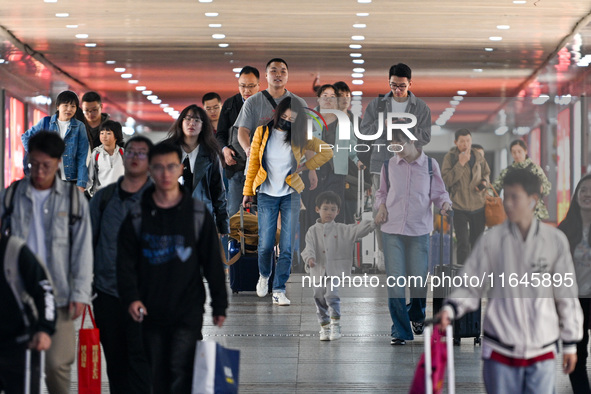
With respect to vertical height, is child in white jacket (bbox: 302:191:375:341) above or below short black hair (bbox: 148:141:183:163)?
below

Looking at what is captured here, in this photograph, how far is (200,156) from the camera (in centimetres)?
789

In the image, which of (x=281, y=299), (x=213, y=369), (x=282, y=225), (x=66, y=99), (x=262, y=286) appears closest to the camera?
(x=213, y=369)

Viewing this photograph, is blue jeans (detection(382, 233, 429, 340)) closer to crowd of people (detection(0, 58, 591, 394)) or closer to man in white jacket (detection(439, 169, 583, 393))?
crowd of people (detection(0, 58, 591, 394))

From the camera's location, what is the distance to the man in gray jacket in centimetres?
507

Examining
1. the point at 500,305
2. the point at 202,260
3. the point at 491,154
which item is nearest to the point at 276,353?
the point at 491,154

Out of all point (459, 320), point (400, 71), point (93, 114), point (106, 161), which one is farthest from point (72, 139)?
point (459, 320)

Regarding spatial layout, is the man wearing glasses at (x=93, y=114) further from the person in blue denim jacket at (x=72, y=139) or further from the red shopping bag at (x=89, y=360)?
the red shopping bag at (x=89, y=360)

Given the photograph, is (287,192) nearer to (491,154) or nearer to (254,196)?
(254,196)

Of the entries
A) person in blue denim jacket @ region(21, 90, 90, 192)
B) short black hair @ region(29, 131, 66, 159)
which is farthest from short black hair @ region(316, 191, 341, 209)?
person in blue denim jacket @ region(21, 90, 90, 192)

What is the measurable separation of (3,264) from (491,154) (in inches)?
140

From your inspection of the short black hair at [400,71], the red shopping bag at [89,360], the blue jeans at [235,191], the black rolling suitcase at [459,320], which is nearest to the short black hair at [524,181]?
the red shopping bag at [89,360]

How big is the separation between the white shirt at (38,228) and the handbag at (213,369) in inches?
35.1

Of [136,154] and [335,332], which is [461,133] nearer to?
[335,332]

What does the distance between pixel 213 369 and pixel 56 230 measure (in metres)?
1.03
